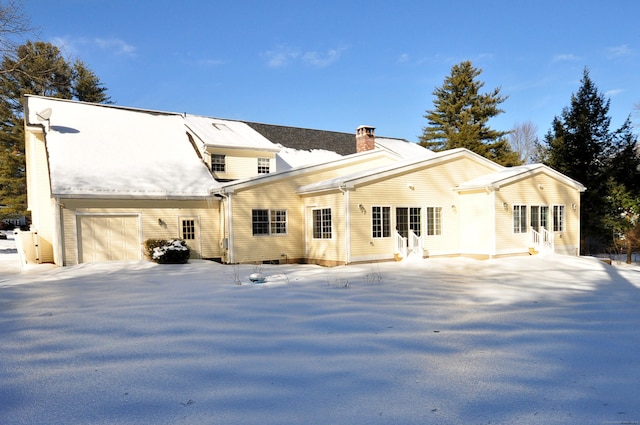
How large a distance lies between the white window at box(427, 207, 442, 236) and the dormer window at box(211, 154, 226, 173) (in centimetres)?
856

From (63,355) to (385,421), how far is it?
365 centimetres

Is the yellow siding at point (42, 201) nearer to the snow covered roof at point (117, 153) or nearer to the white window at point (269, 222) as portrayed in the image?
the snow covered roof at point (117, 153)

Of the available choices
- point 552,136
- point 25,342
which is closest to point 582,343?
point 25,342

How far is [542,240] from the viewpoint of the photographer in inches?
651

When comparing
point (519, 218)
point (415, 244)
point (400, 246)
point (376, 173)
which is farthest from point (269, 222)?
point (519, 218)

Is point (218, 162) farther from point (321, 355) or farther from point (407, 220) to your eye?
point (321, 355)

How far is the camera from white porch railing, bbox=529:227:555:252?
54.1 feet

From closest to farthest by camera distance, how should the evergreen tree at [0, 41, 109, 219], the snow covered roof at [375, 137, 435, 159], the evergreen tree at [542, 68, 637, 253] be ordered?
the evergreen tree at [542, 68, 637, 253] < the snow covered roof at [375, 137, 435, 159] < the evergreen tree at [0, 41, 109, 219]

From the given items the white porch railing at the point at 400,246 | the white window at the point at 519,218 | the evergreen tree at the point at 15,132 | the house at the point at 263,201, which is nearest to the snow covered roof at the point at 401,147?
the house at the point at 263,201

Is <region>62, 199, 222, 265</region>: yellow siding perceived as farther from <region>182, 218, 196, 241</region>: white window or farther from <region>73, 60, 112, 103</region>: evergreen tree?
<region>73, 60, 112, 103</region>: evergreen tree

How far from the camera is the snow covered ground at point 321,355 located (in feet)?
10.7

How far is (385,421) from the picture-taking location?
3.08 metres

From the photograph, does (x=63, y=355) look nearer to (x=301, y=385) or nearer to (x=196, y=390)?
(x=196, y=390)

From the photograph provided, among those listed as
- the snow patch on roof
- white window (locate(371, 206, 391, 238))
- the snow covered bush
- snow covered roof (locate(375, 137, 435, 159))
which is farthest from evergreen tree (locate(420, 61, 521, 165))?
the snow covered bush
